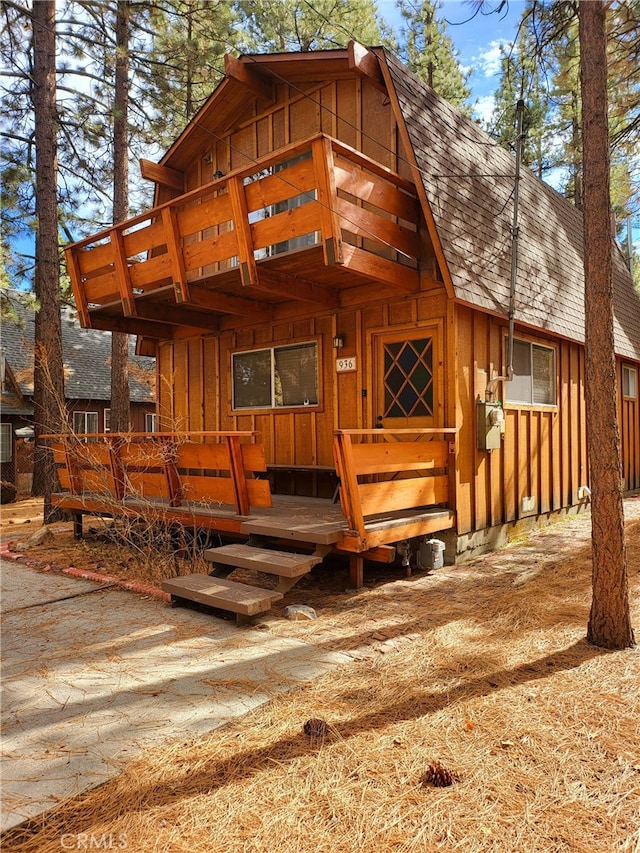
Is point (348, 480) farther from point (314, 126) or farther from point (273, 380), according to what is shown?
point (314, 126)

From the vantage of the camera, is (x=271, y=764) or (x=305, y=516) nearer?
(x=271, y=764)

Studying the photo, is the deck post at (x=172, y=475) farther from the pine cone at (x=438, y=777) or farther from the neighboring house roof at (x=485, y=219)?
the pine cone at (x=438, y=777)

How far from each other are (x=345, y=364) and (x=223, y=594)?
366cm

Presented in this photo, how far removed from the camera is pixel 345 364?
23.3 feet

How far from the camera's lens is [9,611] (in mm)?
4734

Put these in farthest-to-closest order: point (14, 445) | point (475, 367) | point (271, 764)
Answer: point (14, 445)
point (475, 367)
point (271, 764)

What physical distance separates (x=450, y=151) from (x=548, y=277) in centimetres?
261

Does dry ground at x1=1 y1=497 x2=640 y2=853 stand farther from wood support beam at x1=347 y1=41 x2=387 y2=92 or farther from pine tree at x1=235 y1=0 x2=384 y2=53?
pine tree at x1=235 y1=0 x2=384 y2=53

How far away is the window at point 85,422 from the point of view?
19.0m

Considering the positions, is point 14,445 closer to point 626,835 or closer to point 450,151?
point 450,151

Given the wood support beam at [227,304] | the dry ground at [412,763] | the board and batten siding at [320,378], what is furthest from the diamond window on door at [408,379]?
the dry ground at [412,763]

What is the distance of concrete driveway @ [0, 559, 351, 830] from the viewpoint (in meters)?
2.37

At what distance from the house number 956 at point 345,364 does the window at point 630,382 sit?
723 cm

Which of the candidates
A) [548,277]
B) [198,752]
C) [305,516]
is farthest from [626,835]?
[548,277]
